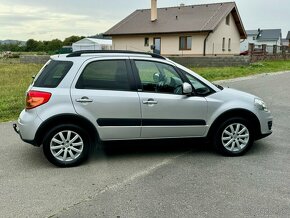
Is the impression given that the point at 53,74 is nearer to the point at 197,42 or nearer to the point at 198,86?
the point at 198,86

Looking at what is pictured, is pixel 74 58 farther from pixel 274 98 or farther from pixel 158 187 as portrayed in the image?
pixel 274 98

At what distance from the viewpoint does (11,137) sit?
6.67 meters

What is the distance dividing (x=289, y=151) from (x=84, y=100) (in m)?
3.53

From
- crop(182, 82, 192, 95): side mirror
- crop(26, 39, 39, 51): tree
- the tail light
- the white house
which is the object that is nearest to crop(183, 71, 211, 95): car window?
crop(182, 82, 192, 95): side mirror

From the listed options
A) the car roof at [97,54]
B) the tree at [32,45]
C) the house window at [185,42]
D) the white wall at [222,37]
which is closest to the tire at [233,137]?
the car roof at [97,54]

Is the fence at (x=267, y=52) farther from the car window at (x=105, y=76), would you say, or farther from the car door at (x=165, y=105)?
the car window at (x=105, y=76)

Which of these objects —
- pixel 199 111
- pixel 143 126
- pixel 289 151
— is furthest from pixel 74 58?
pixel 289 151

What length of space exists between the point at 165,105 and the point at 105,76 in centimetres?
100

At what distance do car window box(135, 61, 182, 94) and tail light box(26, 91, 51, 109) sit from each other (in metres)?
1.41

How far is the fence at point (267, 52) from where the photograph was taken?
1044 inches

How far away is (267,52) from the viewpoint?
2958 cm

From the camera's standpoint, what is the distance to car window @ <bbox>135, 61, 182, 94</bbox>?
5219mm

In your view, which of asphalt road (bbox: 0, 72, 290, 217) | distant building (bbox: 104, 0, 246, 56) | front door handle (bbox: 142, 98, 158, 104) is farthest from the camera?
distant building (bbox: 104, 0, 246, 56)

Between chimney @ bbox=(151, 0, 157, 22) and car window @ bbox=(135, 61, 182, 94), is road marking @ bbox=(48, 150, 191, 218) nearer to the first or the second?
car window @ bbox=(135, 61, 182, 94)
